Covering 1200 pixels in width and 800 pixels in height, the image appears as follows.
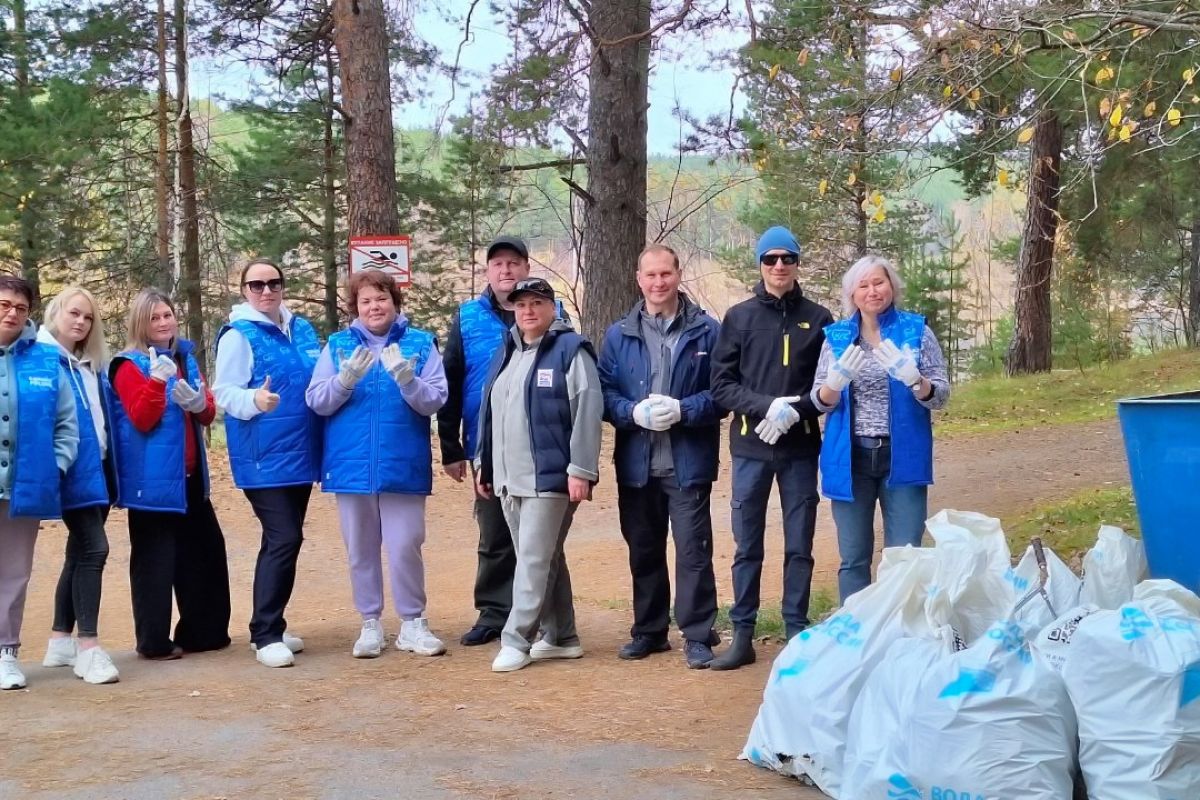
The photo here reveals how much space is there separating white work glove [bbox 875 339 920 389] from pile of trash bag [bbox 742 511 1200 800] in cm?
86

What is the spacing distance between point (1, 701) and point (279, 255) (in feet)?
63.9

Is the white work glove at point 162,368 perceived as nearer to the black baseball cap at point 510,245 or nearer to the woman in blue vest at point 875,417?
the black baseball cap at point 510,245

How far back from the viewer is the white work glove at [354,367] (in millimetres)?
5398

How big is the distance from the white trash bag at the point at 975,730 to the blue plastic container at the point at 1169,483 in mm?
838

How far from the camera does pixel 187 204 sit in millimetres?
18188

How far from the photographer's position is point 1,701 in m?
5.00

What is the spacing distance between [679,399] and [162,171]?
610 inches

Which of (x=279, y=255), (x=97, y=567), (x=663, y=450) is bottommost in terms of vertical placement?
(x=97, y=567)

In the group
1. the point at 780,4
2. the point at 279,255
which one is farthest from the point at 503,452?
the point at 279,255

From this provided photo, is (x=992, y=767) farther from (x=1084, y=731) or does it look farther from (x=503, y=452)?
(x=503, y=452)

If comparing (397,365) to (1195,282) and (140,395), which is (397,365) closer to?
(140,395)

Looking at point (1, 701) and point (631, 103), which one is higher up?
point (631, 103)

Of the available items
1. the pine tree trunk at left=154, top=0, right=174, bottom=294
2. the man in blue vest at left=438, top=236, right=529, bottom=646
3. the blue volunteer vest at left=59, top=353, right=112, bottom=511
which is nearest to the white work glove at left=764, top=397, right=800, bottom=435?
the man in blue vest at left=438, top=236, right=529, bottom=646

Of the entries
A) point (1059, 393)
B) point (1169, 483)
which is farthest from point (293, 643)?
point (1059, 393)
